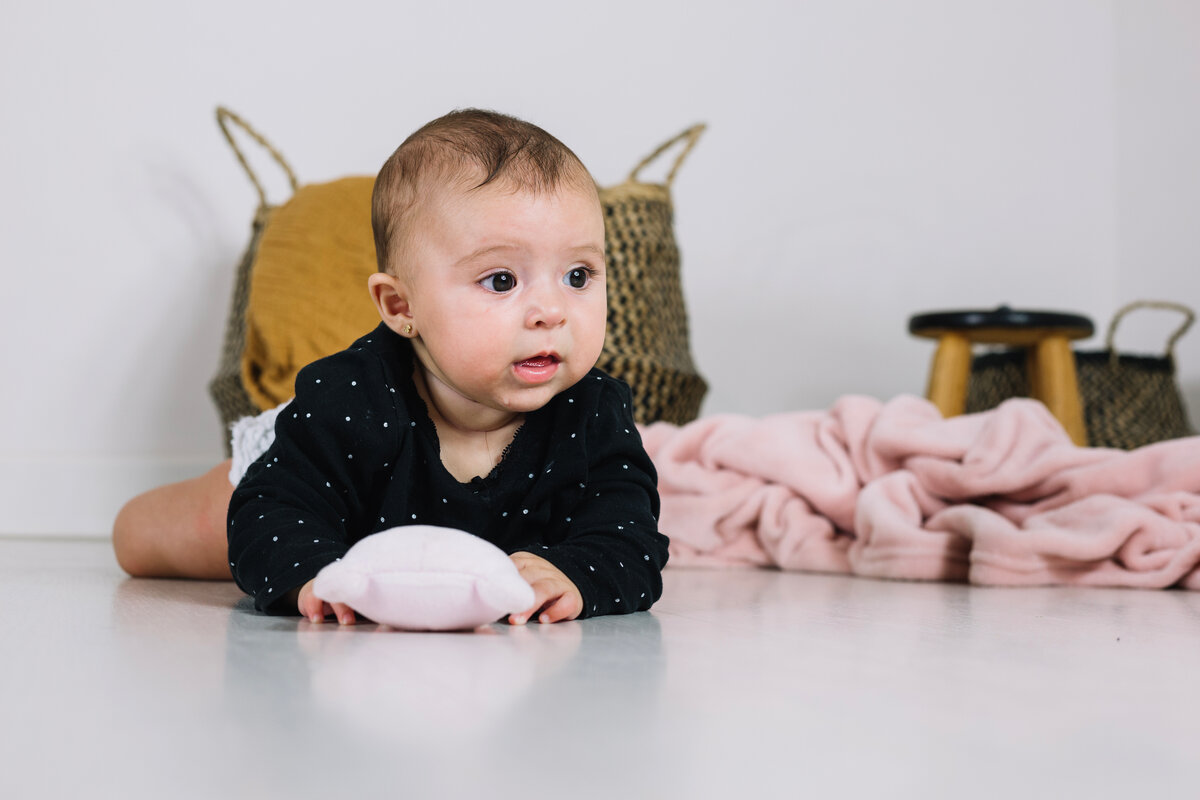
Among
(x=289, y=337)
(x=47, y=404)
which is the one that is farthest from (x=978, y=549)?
(x=47, y=404)

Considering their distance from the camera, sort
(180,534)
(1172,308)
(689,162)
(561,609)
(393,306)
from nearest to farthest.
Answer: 1. (561,609)
2. (393,306)
3. (180,534)
4. (1172,308)
5. (689,162)

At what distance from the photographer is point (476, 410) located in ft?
2.86

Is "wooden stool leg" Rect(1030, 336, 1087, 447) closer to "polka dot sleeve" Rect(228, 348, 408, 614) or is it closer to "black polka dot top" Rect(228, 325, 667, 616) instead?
"black polka dot top" Rect(228, 325, 667, 616)

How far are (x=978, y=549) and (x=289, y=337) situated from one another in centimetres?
94

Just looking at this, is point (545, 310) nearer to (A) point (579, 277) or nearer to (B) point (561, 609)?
(A) point (579, 277)

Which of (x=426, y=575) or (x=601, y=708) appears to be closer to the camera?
(x=601, y=708)

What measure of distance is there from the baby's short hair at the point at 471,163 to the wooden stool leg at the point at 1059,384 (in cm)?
116

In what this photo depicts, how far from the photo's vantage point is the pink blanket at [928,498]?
1087mm

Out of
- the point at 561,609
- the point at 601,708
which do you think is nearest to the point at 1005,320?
the point at 561,609

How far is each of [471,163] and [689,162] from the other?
57.2 inches

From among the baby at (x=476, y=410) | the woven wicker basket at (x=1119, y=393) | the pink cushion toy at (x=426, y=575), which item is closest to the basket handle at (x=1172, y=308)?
the woven wicker basket at (x=1119, y=393)

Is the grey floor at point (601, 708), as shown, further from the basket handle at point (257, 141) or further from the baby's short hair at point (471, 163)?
the basket handle at point (257, 141)

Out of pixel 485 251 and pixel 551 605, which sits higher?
pixel 485 251

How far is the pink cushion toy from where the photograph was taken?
63 centimetres
